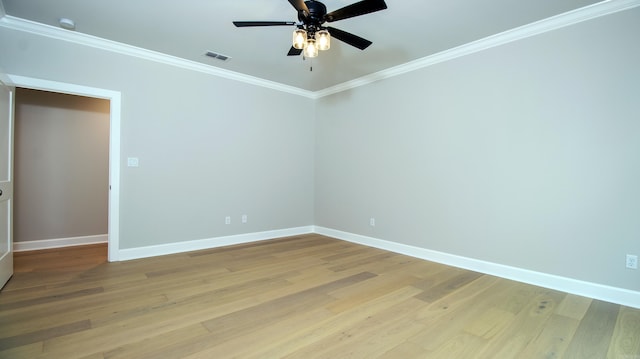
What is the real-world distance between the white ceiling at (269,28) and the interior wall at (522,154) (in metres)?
0.42

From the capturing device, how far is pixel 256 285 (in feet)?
9.60

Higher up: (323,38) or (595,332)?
(323,38)

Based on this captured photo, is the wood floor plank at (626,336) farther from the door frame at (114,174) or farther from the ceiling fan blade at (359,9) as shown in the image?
the door frame at (114,174)

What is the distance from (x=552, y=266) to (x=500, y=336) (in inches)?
55.1

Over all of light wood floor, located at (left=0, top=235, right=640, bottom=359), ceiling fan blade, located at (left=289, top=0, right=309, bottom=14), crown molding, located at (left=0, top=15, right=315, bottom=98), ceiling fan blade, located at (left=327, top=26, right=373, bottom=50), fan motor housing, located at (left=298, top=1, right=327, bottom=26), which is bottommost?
light wood floor, located at (left=0, top=235, right=640, bottom=359)

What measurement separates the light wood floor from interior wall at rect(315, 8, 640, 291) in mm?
467

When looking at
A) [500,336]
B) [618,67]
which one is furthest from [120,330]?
[618,67]

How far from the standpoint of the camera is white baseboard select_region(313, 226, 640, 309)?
2.58 meters

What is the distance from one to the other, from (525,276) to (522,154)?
127cm

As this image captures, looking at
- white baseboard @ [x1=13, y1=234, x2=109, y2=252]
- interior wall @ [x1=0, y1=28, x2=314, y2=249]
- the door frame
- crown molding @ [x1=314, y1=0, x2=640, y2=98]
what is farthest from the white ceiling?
white baseboard @ [x1=13, y1=234, x2=109, y2=252]

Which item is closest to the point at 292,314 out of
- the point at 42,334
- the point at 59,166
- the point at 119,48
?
the point at 42,334

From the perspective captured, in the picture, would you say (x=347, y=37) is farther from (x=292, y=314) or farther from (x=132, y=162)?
(x=132, y=162)

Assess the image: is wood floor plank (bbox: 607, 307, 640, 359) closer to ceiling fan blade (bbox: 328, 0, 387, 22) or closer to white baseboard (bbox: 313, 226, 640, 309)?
white baseboard (bbox: 313, 226, 640, 309)

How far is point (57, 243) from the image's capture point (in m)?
4.37
